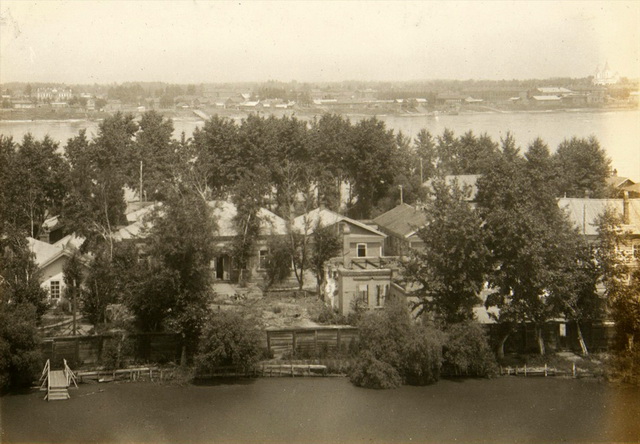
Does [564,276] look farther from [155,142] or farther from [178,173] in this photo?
[155,142]

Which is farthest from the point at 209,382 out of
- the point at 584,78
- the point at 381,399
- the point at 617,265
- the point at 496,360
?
the point at 584,78

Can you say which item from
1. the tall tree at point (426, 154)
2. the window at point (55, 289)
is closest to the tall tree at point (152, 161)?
the window at point (55, 289)

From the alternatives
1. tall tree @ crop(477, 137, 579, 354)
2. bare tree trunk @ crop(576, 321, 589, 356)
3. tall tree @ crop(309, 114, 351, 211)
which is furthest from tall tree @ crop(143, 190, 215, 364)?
tall tree @ crop(309, 114, 351, 211)

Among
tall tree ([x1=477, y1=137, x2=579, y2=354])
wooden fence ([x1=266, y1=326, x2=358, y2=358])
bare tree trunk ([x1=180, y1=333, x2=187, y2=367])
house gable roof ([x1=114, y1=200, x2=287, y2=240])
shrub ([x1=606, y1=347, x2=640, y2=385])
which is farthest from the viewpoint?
house gable roof ([x1=114, y1=200, x2=287, y2=240])

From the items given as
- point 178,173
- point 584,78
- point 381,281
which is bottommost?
point 381,281

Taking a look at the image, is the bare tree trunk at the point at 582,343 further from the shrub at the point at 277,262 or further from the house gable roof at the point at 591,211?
the shrub at the point at 277,262

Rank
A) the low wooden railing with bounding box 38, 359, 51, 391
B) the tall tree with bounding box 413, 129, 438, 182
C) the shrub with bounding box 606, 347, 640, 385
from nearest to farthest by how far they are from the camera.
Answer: the low wooden railing with bounding box 38, 359, 51, 391
the shrub with bounding box 606, 347, 640, 385
the tall tree with bounding box 413, 129, 438, 182

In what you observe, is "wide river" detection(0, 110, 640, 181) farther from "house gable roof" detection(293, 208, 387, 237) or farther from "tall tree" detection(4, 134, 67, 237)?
"house gable roof" detection(293, 208, 387, 237)
